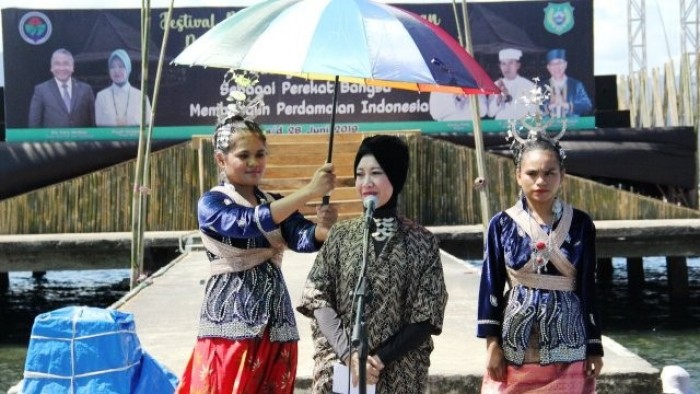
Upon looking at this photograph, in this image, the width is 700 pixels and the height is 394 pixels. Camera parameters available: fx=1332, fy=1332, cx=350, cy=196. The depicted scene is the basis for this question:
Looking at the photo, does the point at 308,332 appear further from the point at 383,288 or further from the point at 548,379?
the point at 383,288

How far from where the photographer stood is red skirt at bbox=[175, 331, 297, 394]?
14.4 feet

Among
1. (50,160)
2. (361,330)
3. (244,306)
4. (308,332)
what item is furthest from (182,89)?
(361,330)

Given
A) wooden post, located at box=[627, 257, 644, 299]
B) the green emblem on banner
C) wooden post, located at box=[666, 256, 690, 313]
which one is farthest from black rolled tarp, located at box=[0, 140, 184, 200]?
wooden post, located at box=[627, 257, 644, 299]

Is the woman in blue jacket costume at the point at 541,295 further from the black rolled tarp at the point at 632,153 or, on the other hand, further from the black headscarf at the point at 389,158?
the black rolled tarp at the point at 632,153

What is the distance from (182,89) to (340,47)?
46.8 ft

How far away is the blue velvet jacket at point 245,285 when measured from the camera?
4.39 meters

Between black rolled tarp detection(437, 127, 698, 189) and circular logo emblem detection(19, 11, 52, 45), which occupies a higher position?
circular logo emblem detection(19, 11, 52, 45)

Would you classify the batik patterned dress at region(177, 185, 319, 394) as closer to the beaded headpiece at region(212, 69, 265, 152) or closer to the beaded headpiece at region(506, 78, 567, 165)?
the beaded headpiece at region(212, 69, 265, 152)

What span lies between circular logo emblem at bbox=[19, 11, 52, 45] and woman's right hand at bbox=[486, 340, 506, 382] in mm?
14936

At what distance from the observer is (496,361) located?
14.8 feet

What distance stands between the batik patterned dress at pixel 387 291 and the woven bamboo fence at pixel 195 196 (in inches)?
428

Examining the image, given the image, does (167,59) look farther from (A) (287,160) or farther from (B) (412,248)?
(B) (412,248)

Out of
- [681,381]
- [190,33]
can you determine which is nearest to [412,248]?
[681,381]

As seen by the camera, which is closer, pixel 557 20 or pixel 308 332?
pixel 308 332
